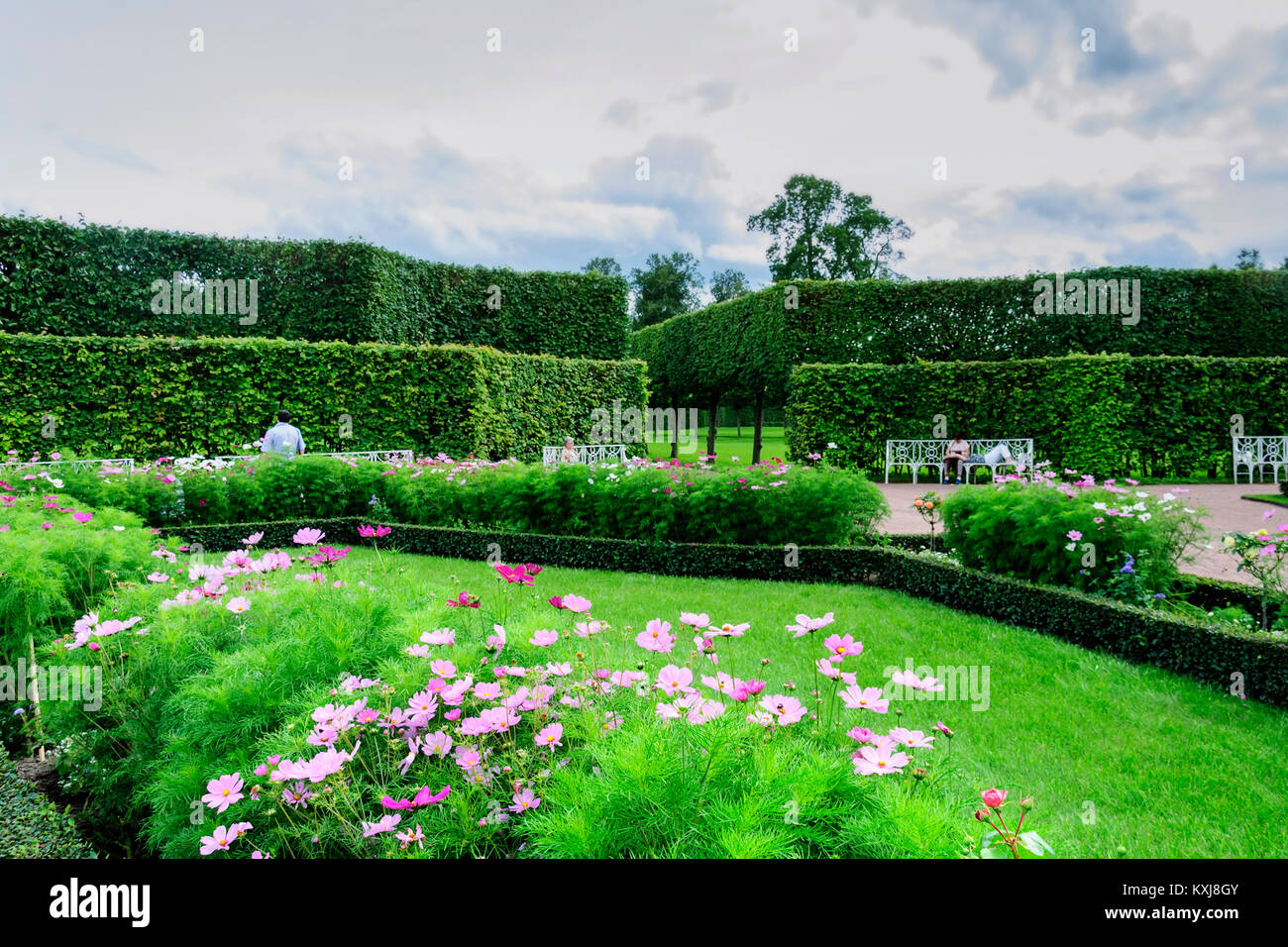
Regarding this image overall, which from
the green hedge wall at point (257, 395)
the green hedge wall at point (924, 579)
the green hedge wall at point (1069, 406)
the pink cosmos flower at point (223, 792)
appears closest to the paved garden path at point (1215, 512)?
the green hedge wall at point (924, 579)

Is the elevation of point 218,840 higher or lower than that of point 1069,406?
lower

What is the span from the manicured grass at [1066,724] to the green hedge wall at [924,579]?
176 millimetres

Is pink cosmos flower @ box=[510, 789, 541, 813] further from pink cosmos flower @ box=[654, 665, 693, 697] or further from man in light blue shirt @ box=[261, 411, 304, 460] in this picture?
man in light blue shirt @ box=[261, 411, 304, 460]

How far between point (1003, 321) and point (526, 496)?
16.5m

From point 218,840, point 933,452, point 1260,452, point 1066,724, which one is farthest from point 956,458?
point 218,840

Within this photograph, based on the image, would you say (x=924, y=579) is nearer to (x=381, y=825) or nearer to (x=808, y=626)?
(x=808, y=626)

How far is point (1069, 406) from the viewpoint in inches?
675

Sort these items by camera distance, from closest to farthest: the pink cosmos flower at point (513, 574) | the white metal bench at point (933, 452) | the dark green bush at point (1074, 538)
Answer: the pink cosmos flower at point (513, 574) → the dark green bush at point (1074, 538) → the white metal bench at point (933, 452)

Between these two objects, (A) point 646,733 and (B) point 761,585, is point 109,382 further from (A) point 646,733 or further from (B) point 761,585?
(A) point 646,733

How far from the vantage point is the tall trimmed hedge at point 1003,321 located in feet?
63.4

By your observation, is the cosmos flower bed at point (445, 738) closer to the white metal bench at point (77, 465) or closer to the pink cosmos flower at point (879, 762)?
the pink cosmos flower at point (879, 762)

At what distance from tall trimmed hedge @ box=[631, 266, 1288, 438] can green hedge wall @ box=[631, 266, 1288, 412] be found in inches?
1.1

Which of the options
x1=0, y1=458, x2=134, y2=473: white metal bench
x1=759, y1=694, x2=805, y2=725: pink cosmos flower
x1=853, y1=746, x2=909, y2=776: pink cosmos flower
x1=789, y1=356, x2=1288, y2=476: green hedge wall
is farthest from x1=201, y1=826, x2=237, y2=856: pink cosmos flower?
x1=789, y1=356, x2=1288, y2=476: green hedge wall

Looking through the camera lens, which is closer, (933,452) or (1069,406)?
(1069,406)
